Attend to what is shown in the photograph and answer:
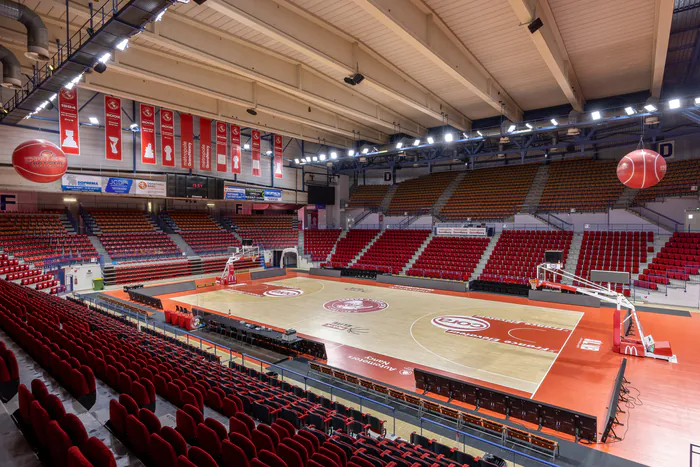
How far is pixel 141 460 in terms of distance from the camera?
3594 millimetres

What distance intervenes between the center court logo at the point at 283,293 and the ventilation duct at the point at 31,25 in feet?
46.1

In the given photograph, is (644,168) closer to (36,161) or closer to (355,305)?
(355,305)

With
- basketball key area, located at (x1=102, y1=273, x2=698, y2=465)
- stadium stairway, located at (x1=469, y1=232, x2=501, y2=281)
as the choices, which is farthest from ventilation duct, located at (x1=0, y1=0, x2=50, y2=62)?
stadium stairway, located at (x1=469, y1=232, x2=501, y2=281)

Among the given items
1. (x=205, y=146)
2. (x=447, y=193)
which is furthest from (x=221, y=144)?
(x=447, y=193)

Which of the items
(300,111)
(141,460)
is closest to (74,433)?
(141,460)

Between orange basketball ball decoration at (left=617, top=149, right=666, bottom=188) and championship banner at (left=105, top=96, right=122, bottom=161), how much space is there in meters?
20.8

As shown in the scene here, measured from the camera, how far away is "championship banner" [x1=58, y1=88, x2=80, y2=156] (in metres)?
15.9

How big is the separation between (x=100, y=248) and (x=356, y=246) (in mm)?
18914

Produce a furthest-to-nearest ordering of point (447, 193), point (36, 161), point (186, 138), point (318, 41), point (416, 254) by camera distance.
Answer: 1. point (447, 193)
2. point (416, 254)
3. point (186, 138)
4. point (318, 41)
5. point (36, 161)

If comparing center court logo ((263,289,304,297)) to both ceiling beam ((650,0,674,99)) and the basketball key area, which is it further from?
ceiling beam ((650,0,674,99))

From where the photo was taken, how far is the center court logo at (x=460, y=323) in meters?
13.8

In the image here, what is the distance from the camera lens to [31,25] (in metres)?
9.11

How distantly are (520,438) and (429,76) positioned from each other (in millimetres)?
14846

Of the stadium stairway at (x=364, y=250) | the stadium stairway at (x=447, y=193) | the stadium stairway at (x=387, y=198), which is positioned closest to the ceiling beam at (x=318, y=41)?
the stadium stairway at (x=447, y=193)
